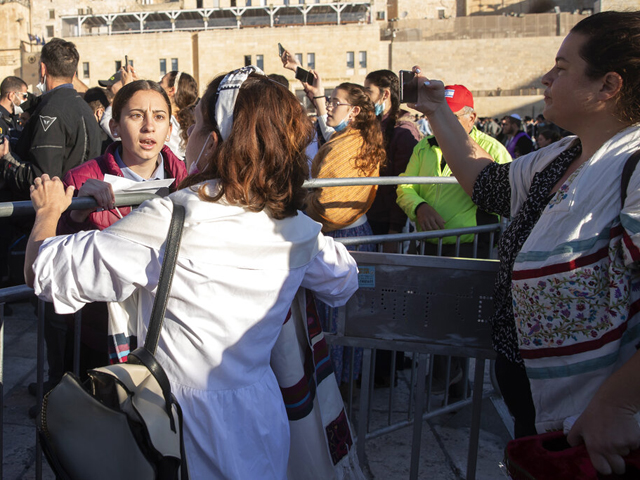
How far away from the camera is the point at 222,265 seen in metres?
1.50

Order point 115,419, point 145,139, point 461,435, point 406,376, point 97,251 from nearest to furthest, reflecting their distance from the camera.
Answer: point 115,419
point 97,251
point 145,139
point 461,435
point 406,376

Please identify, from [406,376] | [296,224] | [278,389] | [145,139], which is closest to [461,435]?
[406,376]

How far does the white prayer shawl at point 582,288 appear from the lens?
1.44 metres

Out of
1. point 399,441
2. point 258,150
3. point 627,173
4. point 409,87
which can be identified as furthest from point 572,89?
point 399,441

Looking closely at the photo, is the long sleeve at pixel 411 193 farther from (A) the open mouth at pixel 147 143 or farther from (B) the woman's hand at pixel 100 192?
(B) the woman's hand at pixel 100 192

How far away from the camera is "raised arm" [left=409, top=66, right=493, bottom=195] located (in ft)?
7.20

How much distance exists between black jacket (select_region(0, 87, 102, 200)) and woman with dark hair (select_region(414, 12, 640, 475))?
3166 millimetres

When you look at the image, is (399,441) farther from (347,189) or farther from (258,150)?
(258,150)

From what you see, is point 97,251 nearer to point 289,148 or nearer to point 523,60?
point 289,148

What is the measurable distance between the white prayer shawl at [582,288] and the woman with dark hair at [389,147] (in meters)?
2.55

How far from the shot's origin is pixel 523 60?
1938 inches

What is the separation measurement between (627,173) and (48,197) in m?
1.58

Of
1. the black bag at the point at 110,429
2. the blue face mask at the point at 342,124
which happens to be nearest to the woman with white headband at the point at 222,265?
the black bag at the point at 110,429

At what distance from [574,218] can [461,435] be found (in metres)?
2.15
